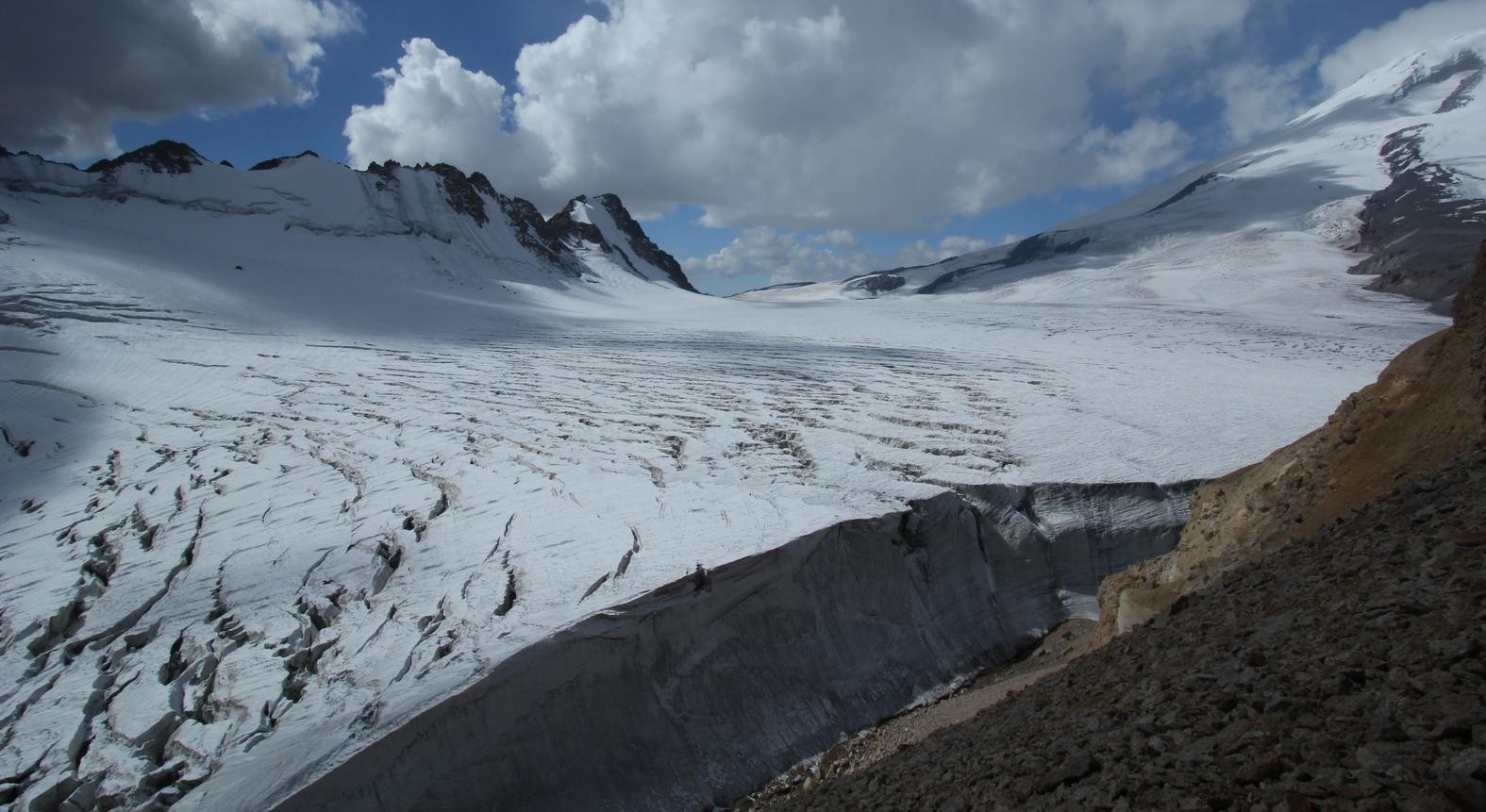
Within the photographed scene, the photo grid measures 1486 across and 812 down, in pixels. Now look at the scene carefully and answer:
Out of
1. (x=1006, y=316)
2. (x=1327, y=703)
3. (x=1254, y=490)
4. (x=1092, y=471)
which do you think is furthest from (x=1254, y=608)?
(x=1006, y=316)

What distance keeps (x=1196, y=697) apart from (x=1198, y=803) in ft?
1.92

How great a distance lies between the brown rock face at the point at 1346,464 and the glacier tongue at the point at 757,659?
3.01 feet

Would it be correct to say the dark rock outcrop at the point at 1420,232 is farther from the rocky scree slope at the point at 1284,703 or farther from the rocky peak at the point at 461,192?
the rocky peak at the point at 461,192

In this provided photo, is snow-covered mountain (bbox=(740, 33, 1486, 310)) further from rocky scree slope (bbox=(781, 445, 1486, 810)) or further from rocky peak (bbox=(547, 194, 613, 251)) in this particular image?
rocky scree slope (bbox=(781, 445, 1486, 810))

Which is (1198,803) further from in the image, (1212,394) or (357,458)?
(1212,394)

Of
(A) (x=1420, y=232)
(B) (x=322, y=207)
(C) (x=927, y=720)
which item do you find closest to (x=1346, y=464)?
(C) (x=927, y=720)

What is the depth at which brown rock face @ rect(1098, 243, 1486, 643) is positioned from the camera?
3.76 m

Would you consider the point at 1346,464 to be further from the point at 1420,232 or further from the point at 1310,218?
the point at 1310,218

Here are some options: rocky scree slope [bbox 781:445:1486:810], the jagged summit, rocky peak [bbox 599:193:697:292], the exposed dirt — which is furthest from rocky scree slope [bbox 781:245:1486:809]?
rocky peak [bbox 599:193:697:292]

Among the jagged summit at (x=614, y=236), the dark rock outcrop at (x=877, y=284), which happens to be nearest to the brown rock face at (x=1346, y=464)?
the jagged summit at (x=614, y=236)

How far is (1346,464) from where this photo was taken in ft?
13.7

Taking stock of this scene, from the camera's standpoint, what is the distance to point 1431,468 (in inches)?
140

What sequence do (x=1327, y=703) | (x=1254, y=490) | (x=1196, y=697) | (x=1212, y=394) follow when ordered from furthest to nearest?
1. (x=1212, y=394)
2. (x=1254, y=490)
3. (x=1196, y=697)
4. (x=1327, y=703)

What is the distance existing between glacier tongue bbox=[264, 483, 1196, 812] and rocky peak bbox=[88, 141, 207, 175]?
33.4 metres
